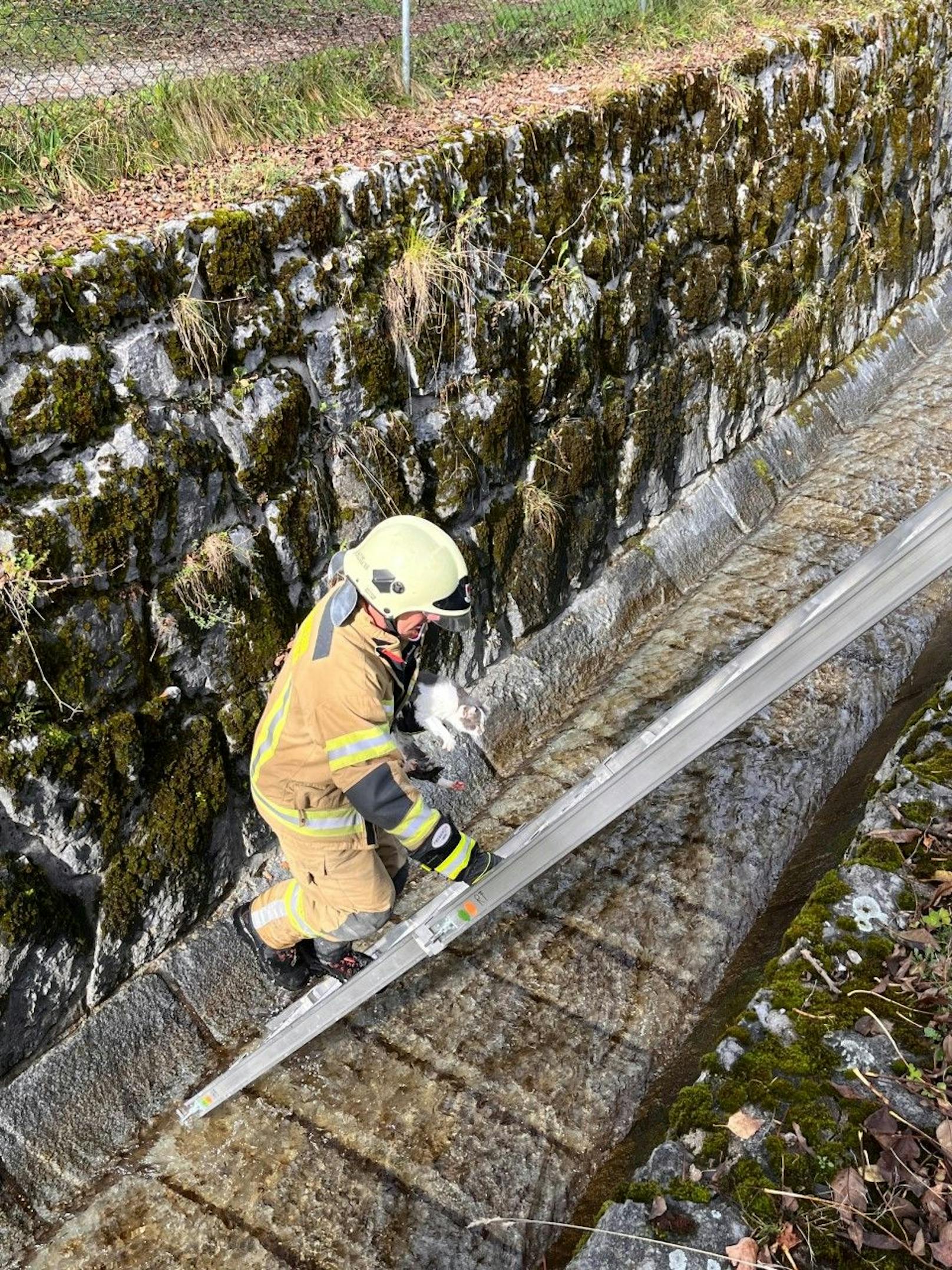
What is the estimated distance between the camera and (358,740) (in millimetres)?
2775

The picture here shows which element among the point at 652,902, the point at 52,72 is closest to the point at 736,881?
the point at 652,902

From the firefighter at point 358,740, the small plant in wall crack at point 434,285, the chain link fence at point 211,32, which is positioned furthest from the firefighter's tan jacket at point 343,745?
the chain link fence at point 211,32

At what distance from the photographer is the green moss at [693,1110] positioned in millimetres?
2318

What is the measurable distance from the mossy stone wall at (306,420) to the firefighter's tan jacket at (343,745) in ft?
2.48

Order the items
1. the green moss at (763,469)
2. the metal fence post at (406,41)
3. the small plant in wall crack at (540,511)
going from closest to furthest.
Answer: the small plant in wall crack at (540,511) < the metal fence post at (406,41) < the green moss at (763,469)

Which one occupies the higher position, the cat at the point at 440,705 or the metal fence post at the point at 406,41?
the metal fence post at the point at 406,41

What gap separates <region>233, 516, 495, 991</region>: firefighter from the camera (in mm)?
2779

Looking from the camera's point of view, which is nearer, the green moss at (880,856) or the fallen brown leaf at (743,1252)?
the fallen brown leaf at (743,1252)

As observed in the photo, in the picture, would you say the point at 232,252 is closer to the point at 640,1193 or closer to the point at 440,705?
the point at 440,705

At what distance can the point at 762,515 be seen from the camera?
6.54 m

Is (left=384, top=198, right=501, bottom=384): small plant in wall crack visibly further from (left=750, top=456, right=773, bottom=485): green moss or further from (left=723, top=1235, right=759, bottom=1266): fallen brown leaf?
(left=723, top=1235, right=759, bottom=1266): fallen brown leaf

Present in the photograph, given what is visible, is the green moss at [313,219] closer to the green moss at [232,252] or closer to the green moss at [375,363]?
the green moss at [232,252]

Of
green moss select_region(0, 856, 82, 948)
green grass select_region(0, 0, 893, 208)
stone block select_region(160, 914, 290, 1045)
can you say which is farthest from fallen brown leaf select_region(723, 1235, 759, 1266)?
green grass select_region(0, 0, 893, 208)

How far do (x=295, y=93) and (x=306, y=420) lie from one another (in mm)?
2210
